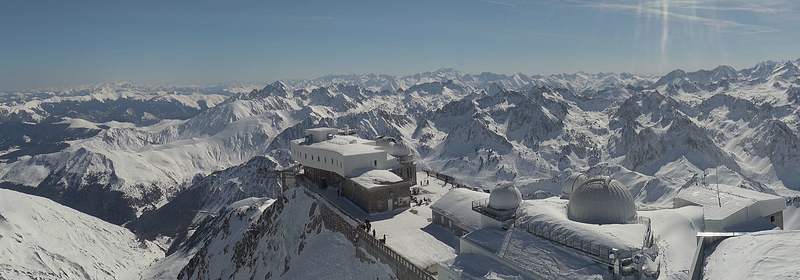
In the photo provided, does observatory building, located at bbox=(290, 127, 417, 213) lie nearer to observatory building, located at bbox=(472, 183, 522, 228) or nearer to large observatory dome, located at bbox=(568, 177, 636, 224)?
observatory building, located at bbox=(472, 183, 522, 228)

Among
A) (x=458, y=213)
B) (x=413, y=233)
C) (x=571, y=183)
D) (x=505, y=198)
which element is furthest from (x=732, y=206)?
(x=413, y=233)

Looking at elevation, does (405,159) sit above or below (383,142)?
below

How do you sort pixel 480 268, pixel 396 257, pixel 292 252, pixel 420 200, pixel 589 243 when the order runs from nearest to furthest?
pixel 589 243, pixel 480 268, pixel 396 257, pixel 292 252, pixel 420 200

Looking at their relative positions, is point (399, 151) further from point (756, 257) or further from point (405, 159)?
point (756, 257)

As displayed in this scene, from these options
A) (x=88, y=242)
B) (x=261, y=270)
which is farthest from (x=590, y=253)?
(x=88, y=242)

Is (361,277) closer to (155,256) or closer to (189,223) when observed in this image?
(155,256)

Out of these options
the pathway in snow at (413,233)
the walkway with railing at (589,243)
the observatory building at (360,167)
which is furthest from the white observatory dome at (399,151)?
the walkway with railing at (589,243)

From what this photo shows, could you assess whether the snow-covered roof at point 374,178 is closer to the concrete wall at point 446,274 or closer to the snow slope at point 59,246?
the concrete wall at point 446,274
